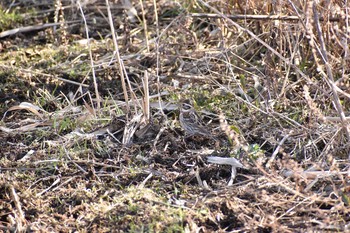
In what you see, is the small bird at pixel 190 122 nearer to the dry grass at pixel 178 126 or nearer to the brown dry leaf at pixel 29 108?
the dry grass at pixel 178 126

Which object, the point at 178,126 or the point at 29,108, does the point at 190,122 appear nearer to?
the point at 178,126

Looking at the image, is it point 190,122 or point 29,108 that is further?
point 29,108

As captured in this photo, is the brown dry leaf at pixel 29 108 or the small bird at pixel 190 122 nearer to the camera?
the small bird at pixel 190 122

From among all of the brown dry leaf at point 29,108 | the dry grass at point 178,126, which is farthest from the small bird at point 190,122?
the brown dry leaf at point 29,108

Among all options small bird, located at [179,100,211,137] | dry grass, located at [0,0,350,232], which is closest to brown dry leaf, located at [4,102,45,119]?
dry grass, located at [0,0,350,232]

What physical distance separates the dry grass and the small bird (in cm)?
4

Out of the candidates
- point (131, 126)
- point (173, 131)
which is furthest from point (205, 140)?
point (131, 126)

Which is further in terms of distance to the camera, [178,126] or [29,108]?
[29,108]

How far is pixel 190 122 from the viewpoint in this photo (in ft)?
11.1

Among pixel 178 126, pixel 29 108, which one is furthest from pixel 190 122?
pixel 29 108

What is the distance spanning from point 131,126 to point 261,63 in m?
0.98

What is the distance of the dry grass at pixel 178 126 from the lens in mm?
2695

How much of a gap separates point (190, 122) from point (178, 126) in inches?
2.6

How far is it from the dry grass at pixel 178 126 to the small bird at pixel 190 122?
0.04 metres
